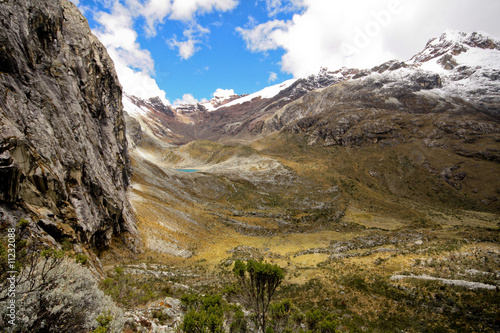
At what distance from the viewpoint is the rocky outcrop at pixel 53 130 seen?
32.9 ft

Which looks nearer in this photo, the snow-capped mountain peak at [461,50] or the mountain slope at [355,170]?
the mountain slope at [355,170]

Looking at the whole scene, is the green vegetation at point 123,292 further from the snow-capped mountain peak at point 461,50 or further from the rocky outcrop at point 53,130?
the snow-capped mountain peak at point 461,50

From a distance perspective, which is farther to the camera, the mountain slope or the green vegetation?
the mountain slope

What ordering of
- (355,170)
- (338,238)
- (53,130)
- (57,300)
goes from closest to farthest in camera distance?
(57,300), (53,130), (338,238), (355,170)

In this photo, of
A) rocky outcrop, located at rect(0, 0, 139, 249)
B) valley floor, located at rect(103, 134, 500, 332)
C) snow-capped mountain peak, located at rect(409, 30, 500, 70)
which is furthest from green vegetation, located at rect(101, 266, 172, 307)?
snow-capped mountain peak, located at rect(409, 30, 500, 70)

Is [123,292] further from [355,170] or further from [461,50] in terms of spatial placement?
[461,50]

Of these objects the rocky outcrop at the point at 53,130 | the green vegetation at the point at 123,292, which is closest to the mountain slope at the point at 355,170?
the rocky outcrop at the point at 53,130

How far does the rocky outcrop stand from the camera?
10.0 m

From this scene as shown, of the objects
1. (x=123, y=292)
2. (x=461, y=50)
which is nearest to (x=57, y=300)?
(x=123, y=292)

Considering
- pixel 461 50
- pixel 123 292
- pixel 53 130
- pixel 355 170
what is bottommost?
pixel 123 292

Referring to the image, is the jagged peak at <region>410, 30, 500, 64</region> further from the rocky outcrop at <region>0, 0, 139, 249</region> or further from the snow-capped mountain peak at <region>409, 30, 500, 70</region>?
the rocky outcrop at <region>0, 0, 139, 249</region>

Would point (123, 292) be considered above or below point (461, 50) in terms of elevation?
below

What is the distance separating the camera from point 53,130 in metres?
13.7

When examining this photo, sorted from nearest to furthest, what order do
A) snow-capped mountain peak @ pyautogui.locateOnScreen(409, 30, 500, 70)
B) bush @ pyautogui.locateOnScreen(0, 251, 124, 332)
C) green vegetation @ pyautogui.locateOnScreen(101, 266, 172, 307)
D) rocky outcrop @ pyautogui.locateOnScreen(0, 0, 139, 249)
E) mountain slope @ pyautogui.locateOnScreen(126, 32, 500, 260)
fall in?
bush @ pyautogui.locateOnScreen(0, 251, 124, 332) < green vegetation @ pyautogui.locateOnScreen(101, 266, 172, 307) < rocky outcrop @ pyautogui.locateOnScreen(0, 0, 139, 249) < mountain slope @ pyautogui.locateOnScreen(126, 32, 500, 260) < snow-capped mountain peak @ pyautogui.locateOnScreen(409, 30, 500, 70)
